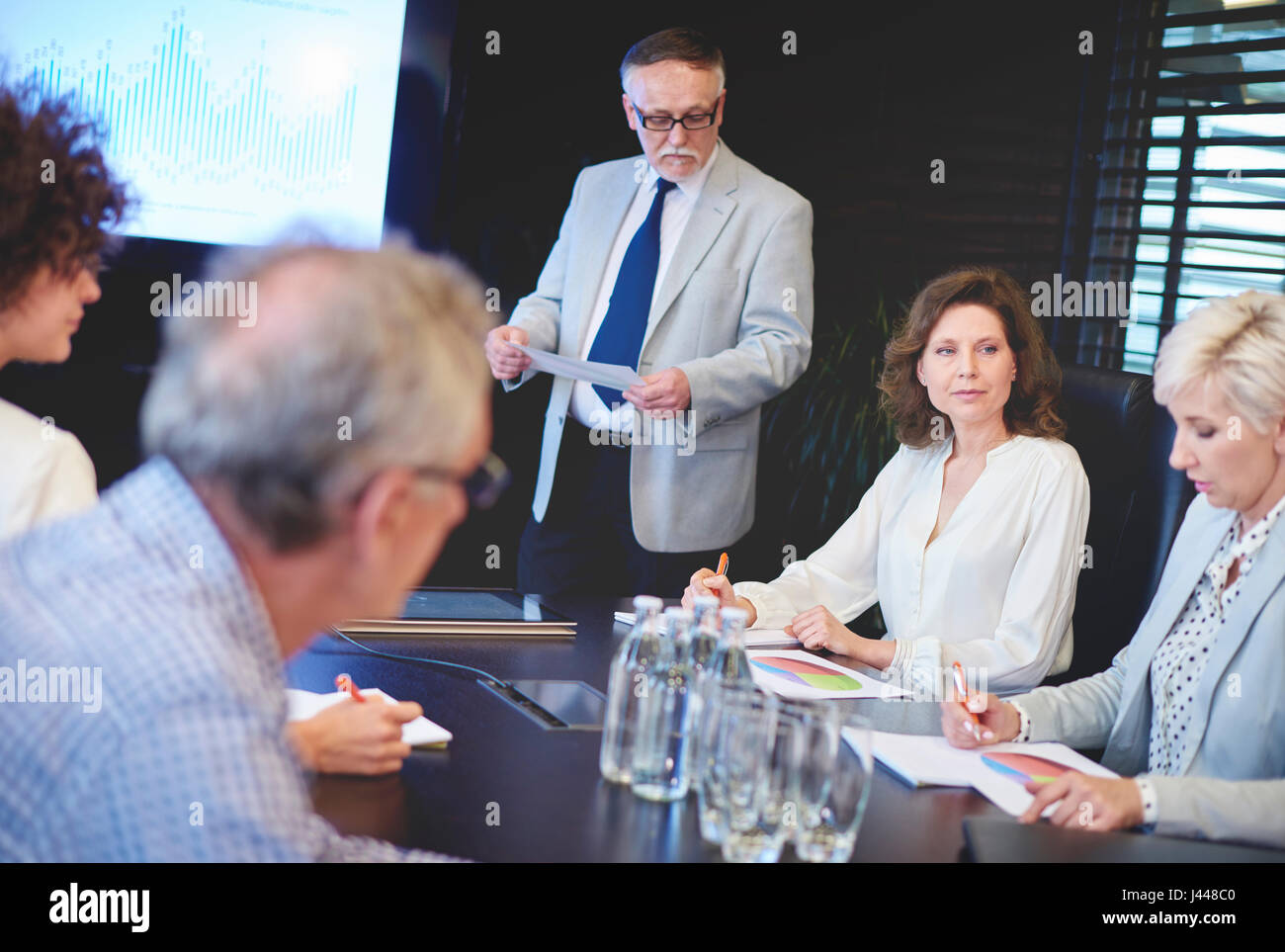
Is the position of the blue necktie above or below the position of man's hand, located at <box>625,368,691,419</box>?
above

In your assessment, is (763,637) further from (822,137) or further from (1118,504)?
(822,137)

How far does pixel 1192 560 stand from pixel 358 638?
1304 mm

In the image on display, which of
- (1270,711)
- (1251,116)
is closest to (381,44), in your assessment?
(1251,116)

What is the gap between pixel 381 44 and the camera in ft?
11.7

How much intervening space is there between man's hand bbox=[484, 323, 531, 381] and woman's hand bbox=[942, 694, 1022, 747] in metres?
1.54

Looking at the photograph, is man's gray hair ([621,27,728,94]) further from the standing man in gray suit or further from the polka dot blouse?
the polka dot blouse

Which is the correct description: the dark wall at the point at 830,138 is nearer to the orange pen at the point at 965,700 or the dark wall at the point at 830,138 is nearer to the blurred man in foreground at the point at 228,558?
the orange pen at the point at 965,700

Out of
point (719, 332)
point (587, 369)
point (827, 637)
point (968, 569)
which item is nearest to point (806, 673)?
point (827, 637)

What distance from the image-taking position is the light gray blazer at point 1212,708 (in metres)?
1.48

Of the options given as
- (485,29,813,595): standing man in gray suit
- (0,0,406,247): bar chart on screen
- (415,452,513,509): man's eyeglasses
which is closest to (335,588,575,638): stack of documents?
(485,29,813,595): standing man in gray suit

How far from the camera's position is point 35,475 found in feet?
4.93

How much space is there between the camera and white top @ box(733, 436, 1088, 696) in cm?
219

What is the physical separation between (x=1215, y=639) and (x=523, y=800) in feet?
3.52

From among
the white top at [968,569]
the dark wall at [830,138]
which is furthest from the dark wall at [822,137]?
the white top at [968,569]
